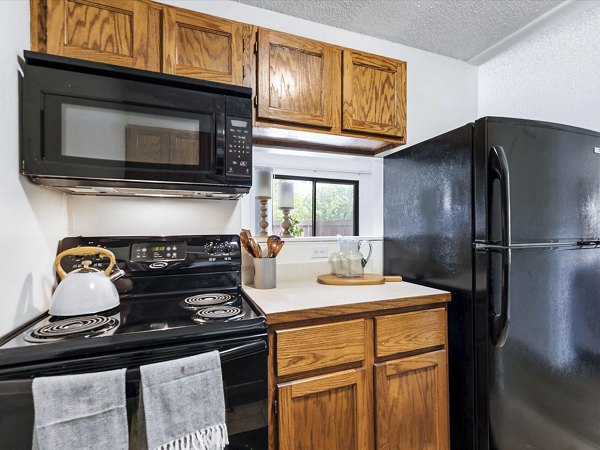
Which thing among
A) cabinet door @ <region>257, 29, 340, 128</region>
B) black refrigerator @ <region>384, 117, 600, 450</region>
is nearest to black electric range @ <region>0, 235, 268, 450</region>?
cabinet door @ <region>257, 29, 340, 128</region>

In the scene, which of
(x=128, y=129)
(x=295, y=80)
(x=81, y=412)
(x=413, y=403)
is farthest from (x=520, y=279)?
(x=128, y=129)

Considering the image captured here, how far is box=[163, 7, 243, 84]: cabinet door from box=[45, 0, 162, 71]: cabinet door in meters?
0.05

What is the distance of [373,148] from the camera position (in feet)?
6.19

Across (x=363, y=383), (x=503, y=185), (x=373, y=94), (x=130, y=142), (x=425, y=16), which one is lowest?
(x=363, y=383)

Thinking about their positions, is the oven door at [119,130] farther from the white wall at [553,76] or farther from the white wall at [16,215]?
the white wall at [553,76]

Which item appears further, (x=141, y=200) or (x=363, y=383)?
(x=141, y=200)

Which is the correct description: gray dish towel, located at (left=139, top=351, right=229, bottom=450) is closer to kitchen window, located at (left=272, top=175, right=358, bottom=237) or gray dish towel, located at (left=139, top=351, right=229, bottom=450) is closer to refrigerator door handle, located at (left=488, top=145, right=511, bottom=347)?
refrigerator door handle, located at (left=488, top=145, right=511, bottom=347)

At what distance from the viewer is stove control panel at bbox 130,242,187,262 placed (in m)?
1.33

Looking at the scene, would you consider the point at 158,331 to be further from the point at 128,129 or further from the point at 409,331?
the point at 409,331

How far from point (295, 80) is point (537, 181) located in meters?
1.23

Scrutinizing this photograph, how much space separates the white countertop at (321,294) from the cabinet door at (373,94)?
2.80 feet

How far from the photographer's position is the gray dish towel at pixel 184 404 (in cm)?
78

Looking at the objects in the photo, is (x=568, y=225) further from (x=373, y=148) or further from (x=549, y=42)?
(x=549, y=42)

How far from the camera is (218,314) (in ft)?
3.31
